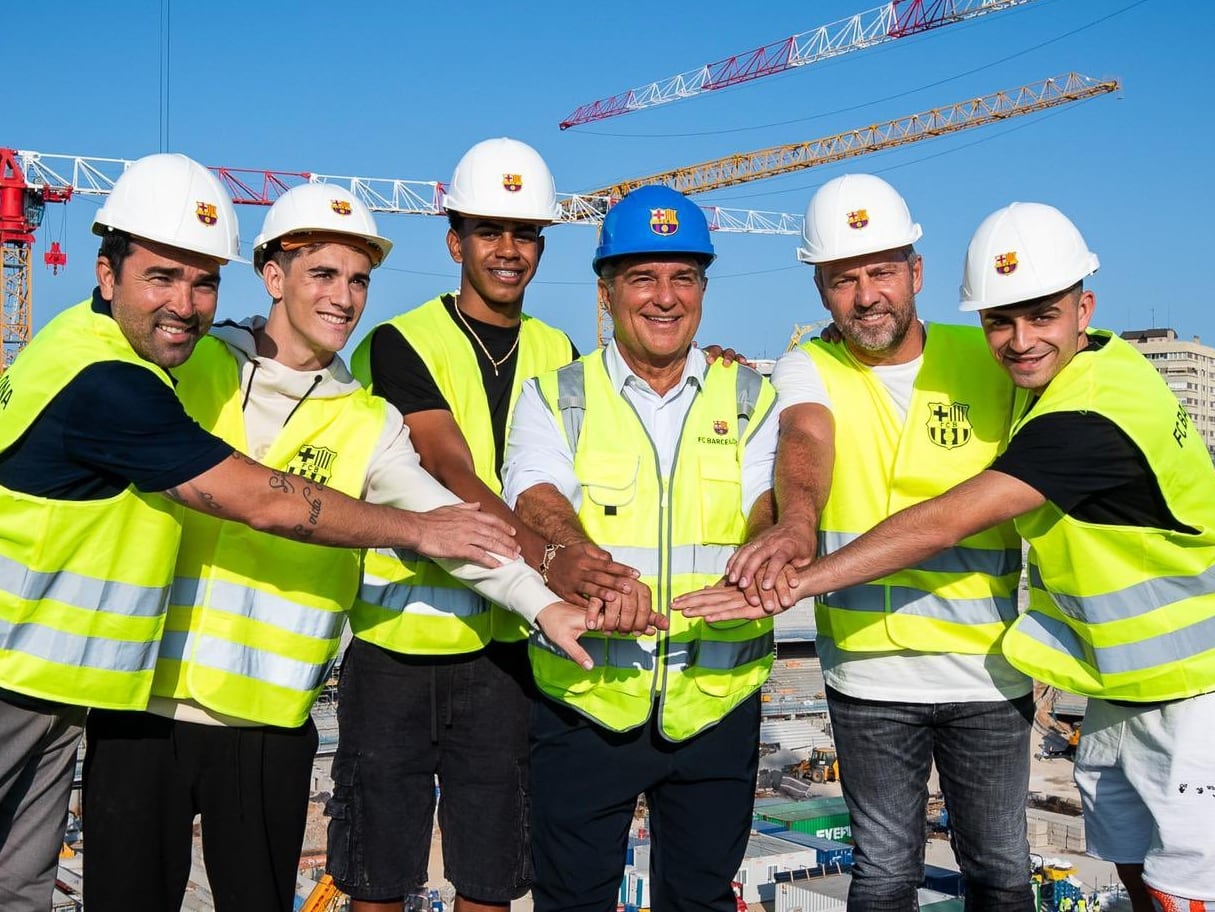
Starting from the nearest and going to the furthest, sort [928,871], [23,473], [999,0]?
[23,473] < [928,871] < [999,0]

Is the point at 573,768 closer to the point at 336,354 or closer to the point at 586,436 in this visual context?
the point at 586,436

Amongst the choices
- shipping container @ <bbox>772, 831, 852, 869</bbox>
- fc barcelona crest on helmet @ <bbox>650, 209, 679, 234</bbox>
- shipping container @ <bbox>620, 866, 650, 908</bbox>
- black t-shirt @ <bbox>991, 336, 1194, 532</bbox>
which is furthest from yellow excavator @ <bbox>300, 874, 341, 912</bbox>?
black t-shirt @ <bbox>991, 336, 1194, 532</bbox>

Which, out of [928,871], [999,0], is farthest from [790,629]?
[999,0]

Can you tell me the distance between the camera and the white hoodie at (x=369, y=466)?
4.12m

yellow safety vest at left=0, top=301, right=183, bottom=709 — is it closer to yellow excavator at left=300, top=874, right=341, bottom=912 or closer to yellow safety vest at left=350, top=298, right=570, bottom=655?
yellow safety vest at left=350, top=298, right=570, bottom=655

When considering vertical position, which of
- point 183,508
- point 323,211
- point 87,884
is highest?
point 323,211

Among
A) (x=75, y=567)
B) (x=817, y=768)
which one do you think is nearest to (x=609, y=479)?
(x=75, y=567)

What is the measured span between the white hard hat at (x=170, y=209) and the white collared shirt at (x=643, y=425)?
4.05 feet

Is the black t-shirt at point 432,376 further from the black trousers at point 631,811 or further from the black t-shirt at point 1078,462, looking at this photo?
the black t-shirt at point 1078,462

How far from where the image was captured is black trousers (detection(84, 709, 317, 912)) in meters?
4.01

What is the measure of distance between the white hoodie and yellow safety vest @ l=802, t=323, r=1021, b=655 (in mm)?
1257

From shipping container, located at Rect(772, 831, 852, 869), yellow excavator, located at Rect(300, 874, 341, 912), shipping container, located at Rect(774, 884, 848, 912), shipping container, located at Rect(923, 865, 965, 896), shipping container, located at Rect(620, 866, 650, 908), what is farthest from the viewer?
shipping container, located at Rect(772, 831, 852, 869)

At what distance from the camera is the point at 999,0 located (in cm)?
7450

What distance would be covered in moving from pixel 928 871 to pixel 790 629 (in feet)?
91.5
